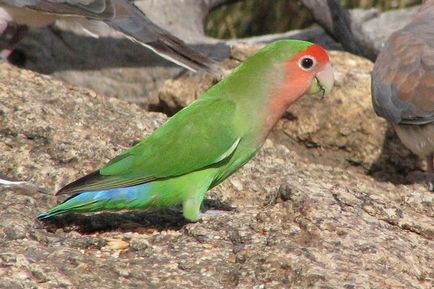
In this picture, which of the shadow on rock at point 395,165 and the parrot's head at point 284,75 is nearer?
the parrot's head at point 284,75

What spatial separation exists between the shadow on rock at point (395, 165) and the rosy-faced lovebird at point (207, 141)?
2342 mm

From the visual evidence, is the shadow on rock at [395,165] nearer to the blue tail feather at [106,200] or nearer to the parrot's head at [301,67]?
the parrot's head at [301,67]

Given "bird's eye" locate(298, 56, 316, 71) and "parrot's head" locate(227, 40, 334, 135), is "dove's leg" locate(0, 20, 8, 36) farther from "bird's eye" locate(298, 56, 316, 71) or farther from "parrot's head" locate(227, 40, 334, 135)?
"bird's eye" locate(298, 56, 316, 71)

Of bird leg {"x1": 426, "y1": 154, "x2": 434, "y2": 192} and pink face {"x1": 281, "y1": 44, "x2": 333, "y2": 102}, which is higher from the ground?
pink face {"x1": 281, "y1": 44, "x2": 333, "y2": 102}

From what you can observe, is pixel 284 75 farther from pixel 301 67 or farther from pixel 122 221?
pixel 122 221

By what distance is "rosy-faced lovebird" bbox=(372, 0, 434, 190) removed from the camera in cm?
739

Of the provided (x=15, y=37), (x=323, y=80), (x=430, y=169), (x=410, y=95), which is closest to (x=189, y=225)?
(x=323, y=80)

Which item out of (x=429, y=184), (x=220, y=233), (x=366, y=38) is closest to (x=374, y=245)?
(x=220, y=233)

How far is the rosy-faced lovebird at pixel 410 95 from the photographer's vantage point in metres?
7.39

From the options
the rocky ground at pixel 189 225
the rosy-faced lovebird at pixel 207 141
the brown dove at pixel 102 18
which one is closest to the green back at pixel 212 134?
the rosy-faced lovebird at pixel 207 141

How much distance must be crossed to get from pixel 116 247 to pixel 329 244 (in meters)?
0.95

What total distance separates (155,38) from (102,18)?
48 centimetres

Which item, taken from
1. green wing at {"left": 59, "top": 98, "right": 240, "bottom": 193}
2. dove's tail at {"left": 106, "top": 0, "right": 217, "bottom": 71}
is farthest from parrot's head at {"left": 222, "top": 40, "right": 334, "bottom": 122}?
dove's tail at {"left": 106, "top": 0, "right": 217, "bottom": 71}

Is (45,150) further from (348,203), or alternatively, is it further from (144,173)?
(348,203)
